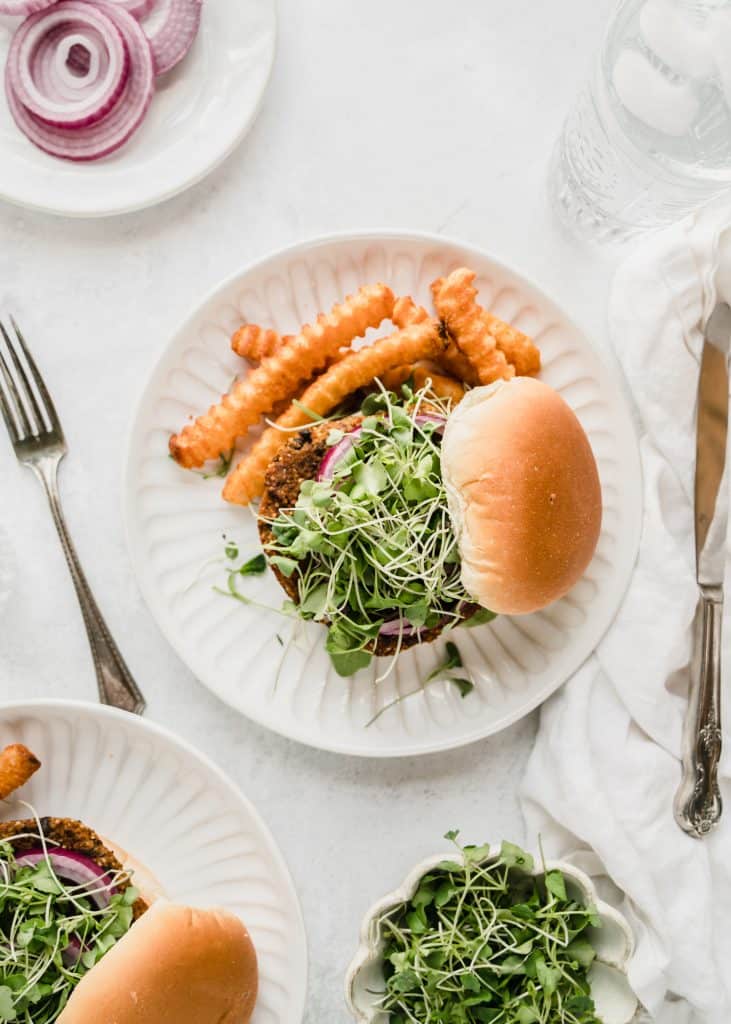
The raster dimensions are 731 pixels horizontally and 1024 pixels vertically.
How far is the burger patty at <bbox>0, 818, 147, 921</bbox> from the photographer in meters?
2.04

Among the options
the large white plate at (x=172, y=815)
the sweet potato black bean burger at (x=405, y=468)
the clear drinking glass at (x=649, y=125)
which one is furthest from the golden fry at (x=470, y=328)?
the large white plate at (x=172, y=815)

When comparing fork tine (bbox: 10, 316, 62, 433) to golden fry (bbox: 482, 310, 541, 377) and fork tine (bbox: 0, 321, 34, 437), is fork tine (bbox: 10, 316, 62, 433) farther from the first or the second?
golden fry (bbox: 482, 310, 541, 377)

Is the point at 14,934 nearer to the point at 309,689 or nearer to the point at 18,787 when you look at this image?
the point at 18,787

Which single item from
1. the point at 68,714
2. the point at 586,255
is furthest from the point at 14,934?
the point at 586,255

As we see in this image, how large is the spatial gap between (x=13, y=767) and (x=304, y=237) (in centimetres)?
125

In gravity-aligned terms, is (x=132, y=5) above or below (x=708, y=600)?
above

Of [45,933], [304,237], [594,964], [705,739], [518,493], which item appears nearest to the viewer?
[518,493]

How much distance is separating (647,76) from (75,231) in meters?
1.23

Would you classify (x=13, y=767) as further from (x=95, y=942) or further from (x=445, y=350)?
(x=445, y=350)

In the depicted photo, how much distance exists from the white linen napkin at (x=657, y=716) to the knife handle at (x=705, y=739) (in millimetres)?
Result: 26

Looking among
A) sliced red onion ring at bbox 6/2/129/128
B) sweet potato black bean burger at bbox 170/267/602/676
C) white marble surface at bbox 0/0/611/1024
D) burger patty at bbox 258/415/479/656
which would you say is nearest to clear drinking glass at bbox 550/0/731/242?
white marble surface at bbox 0/0/611/1024

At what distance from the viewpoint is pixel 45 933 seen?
1.96 metres

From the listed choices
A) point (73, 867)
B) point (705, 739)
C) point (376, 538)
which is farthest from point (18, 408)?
point (705, 739)

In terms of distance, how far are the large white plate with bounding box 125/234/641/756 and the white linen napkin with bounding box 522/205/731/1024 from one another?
7cm
